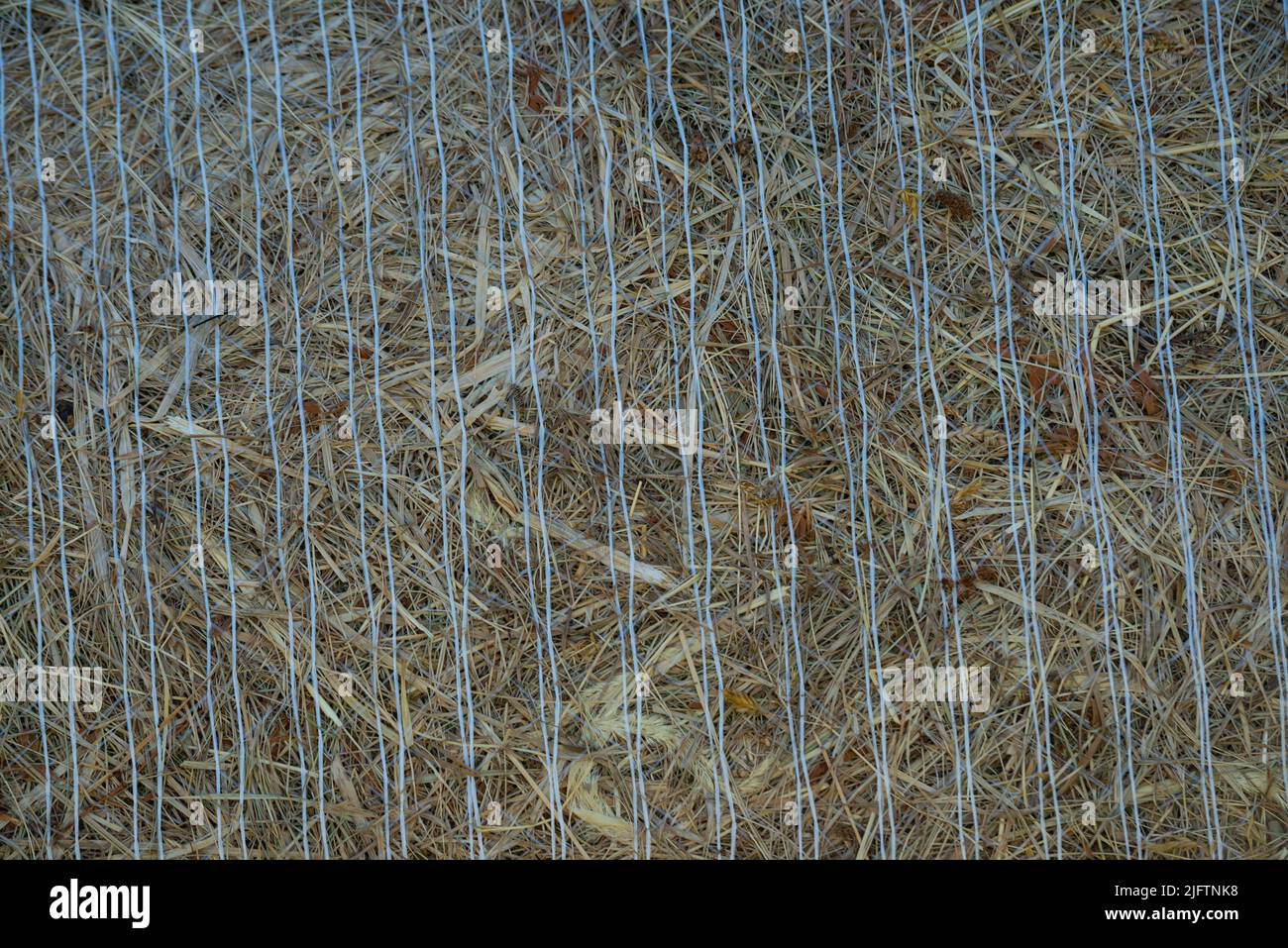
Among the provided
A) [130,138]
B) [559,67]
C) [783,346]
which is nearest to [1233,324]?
[783,346]

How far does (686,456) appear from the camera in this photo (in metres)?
1.20

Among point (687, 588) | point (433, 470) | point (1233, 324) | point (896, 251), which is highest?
point (896, 251)

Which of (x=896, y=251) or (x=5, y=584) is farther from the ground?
(x=896, y=251)

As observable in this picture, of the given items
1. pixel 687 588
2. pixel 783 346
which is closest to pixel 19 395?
pixel 687 588

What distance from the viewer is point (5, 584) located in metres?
1.24

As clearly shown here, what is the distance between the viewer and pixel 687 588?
3.95ft

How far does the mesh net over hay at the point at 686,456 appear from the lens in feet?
3.92

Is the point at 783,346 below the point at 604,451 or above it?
above

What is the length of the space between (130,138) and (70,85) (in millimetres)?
129

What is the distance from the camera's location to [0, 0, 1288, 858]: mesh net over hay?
3.92 feet

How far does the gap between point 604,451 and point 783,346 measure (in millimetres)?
299

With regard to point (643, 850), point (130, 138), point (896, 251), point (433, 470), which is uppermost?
point (130, 138)

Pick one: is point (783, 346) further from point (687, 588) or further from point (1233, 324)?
point (1233, 324)

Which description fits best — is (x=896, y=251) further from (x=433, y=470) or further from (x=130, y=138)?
(x=130, y=138)
